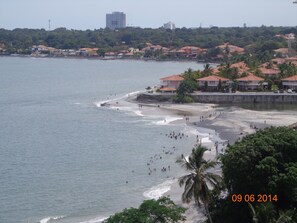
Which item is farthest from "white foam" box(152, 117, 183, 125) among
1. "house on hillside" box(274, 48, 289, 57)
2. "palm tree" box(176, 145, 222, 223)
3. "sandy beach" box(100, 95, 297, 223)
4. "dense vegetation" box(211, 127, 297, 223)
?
"house on hillside" box(274, 48, 289, 57)

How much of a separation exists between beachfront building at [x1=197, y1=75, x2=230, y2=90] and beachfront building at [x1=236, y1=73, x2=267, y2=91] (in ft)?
6.04

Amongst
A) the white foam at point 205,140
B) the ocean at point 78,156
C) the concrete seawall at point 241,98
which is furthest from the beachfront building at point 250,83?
the white foam at point 205,140

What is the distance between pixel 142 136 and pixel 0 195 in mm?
20227

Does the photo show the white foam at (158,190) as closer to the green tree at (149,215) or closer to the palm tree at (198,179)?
the green tree at (149,215)

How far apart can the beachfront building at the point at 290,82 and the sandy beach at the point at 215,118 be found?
10.5 m

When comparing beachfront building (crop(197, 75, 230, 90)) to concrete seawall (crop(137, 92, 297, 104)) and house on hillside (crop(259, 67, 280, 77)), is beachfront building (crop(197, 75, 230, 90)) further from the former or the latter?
house on hillside (crop(259, 67, 280, 77))

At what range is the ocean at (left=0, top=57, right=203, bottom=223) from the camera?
1412 inches

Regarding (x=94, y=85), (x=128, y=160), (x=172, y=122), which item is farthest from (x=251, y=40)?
Answer: (x=128, y=160)

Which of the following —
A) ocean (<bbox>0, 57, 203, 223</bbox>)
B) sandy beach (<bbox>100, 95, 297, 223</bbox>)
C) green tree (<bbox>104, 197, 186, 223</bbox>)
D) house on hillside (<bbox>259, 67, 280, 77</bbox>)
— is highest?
house on hillside (<bbox>259, 67, 280, 77</bbox>)

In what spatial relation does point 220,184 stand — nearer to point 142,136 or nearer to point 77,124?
point 142,136

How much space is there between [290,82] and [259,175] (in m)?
56.7

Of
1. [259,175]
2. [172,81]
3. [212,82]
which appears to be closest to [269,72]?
[212,82]

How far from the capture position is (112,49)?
634ft

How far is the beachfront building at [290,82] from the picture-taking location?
80375 mm
